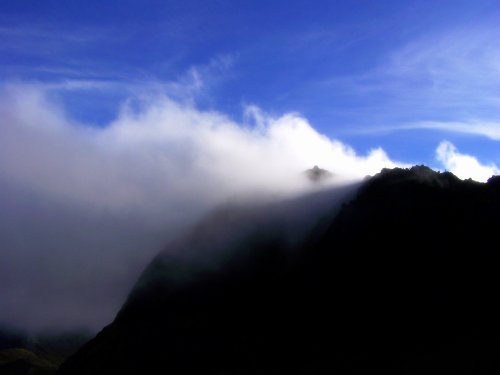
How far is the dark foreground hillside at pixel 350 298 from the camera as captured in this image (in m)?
106

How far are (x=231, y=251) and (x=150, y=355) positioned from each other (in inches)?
1689

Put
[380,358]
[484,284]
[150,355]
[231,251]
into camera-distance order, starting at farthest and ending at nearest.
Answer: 1. [231,251]
2. [150,355]
3. [484,284]
4. [380,358]

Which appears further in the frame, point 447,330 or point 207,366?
point 207,366

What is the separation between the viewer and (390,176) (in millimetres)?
149375

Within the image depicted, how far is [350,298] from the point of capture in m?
124

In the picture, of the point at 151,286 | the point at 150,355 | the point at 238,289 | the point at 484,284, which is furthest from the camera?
the point at 151,286

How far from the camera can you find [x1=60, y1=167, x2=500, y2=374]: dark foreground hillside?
106 meters

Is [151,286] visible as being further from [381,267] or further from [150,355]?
[381,267]

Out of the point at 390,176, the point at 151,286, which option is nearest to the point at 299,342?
the point at 390,176

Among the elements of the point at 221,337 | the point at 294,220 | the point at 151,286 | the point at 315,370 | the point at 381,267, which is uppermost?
the point at 294,220

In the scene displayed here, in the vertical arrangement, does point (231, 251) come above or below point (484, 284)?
above

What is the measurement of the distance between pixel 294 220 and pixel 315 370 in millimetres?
69126

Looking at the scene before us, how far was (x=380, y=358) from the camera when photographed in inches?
4048

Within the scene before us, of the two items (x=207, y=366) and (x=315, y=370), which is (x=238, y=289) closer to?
(x=207, y=366)
